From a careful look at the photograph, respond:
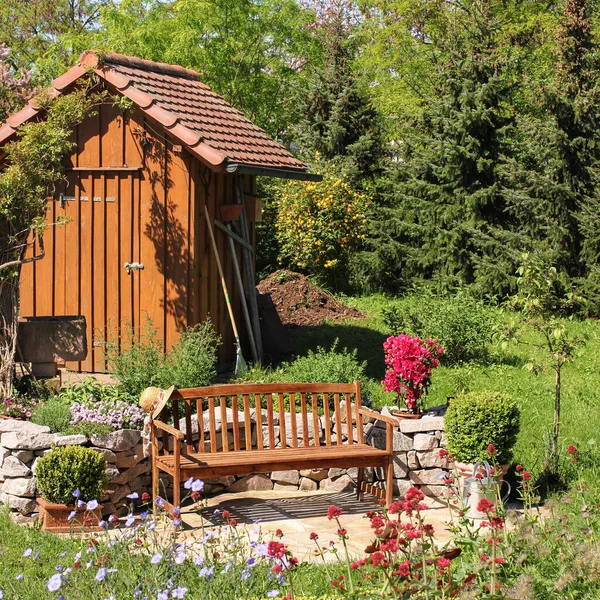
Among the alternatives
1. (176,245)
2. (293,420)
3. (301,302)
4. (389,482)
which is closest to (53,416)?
(293,420)

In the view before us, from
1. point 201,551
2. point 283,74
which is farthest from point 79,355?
point 283,74

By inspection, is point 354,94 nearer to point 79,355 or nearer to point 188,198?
Result: point 188,198

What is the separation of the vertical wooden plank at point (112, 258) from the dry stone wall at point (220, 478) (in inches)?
99.6

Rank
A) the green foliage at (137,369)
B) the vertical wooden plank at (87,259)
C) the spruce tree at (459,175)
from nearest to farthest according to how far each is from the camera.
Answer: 1. the green foliage at (137,369)
2. the vertical wooden plank at (87,259)
3. the spruce tree at (459,175)

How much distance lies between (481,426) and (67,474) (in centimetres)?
326

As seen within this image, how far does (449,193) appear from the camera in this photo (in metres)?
17.7

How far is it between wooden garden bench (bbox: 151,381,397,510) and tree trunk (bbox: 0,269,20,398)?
5.34 feet

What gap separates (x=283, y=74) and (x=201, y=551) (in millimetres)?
18631

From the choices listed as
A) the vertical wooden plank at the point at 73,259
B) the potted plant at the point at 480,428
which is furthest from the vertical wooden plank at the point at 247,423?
the vertical wooden plank at the point at 73,259

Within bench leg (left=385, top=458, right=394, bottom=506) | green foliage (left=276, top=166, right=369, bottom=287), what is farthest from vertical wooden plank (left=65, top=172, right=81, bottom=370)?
green foliage (left=276, top=166, right=369, bottom=287)

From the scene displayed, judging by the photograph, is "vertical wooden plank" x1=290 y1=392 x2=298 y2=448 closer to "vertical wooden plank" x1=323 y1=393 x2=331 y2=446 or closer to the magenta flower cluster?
"vertical wooden plank" x1=323 y1=393 x2=331 y2=446

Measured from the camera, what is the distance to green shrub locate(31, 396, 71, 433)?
768 cm

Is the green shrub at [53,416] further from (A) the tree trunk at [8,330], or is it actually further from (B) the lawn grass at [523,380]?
(B) the lawn grass at [523,380]

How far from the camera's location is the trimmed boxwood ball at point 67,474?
22.9 ft
